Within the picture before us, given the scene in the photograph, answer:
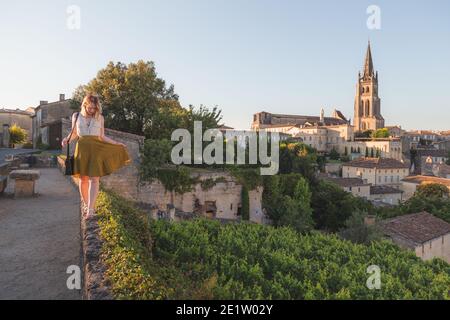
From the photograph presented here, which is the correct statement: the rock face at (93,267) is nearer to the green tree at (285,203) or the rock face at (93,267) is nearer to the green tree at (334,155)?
the green tree at (285,203)

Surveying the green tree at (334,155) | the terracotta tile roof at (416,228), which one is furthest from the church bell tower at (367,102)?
the terracotta tile roof at (416,228)

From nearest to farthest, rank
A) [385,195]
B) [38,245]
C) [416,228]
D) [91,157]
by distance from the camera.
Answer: [91,157] < [38,245] < [416,228] < [385,195]

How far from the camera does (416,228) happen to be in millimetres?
25094

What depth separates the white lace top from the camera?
5910 millimetres

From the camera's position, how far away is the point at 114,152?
20.1 feet

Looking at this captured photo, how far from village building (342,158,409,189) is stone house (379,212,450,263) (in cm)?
3674

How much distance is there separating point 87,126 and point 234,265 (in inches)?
150

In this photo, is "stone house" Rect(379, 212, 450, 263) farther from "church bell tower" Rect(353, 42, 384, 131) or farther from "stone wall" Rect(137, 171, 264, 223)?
"church bell tower" Rect(353, 42, 384, 131)

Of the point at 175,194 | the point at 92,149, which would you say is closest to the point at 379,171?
the point at 175,194

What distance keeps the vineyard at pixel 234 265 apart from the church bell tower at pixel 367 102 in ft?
382

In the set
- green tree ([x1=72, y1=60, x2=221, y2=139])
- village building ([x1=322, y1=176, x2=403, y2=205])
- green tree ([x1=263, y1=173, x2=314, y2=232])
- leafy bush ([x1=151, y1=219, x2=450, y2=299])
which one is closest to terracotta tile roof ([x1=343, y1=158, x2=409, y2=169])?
village building ([x1=322, y1=176, x2=403, y2=205])

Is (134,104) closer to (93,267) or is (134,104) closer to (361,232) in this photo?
(361,232)

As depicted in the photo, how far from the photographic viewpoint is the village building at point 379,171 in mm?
62750
